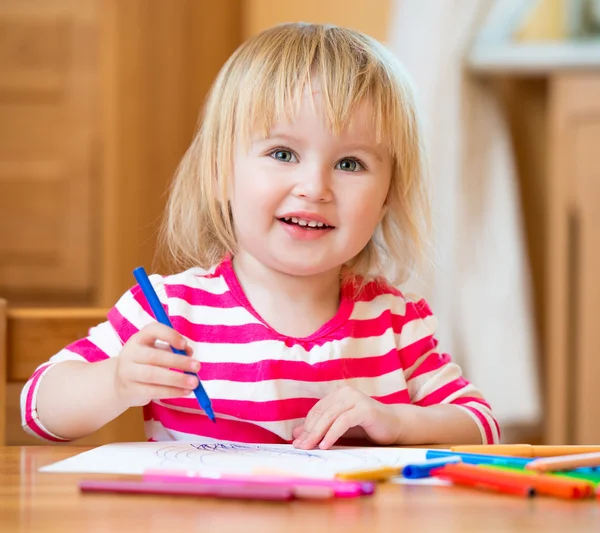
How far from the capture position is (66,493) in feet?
1.72

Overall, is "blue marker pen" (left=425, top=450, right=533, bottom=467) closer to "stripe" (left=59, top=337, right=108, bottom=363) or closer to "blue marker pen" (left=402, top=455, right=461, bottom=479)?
"blue marker pen" (left=402, top=455, right=461, bottom=479)

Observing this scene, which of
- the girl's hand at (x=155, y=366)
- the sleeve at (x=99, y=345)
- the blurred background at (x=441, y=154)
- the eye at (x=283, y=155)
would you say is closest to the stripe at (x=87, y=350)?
the sleeve at (x=99, y=345)

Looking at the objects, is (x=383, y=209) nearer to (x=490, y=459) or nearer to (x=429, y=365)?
(x=429, y=365)

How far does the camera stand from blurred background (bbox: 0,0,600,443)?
205 cm

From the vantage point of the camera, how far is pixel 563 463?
58 cm

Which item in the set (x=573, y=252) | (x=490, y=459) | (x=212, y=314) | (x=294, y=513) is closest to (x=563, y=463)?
(x=490, y=459)

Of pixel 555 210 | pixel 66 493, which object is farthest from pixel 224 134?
pixel 555 210

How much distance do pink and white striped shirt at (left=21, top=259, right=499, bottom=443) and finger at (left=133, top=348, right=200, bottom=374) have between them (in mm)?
167

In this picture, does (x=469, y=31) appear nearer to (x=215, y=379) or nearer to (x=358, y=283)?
(x=358, y=283)

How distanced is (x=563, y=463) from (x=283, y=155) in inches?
15.3

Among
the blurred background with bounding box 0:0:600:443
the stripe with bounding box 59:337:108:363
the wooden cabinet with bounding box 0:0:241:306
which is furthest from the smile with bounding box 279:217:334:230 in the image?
the wooden cabinet with bounding box 0:0:241:306

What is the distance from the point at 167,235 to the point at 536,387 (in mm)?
1325

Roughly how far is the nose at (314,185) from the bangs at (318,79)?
4 centimetres

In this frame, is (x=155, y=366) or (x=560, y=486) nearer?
(x=560, y=486)
